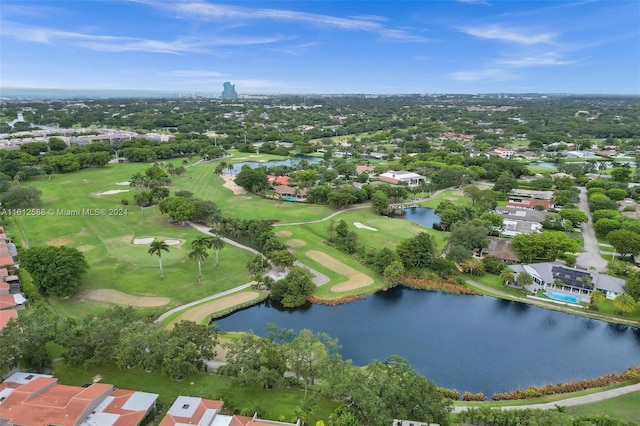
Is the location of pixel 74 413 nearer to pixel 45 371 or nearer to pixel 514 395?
pixel 45 371

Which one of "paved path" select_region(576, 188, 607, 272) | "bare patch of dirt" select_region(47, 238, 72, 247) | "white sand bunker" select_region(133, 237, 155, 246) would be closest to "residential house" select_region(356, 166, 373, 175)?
"paved path" select_region(576, 188, 607, 272)

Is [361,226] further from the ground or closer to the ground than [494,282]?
further from the ground

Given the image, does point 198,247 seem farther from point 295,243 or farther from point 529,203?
point 529,203

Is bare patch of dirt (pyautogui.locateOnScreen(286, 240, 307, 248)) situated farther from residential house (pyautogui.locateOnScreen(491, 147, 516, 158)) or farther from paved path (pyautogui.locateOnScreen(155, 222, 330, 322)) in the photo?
residential house (pyautogui.locateOnScreen(491, 147, 516, 158))

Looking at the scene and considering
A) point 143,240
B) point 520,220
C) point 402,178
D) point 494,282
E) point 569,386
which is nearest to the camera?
point 569,386

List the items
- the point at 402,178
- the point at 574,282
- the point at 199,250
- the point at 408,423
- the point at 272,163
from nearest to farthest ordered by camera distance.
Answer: the point at 408,423, the point at 574,282, the point at 199,250, the point at 402,178, the point at 272,163

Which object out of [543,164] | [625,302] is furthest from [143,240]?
[543,164]
